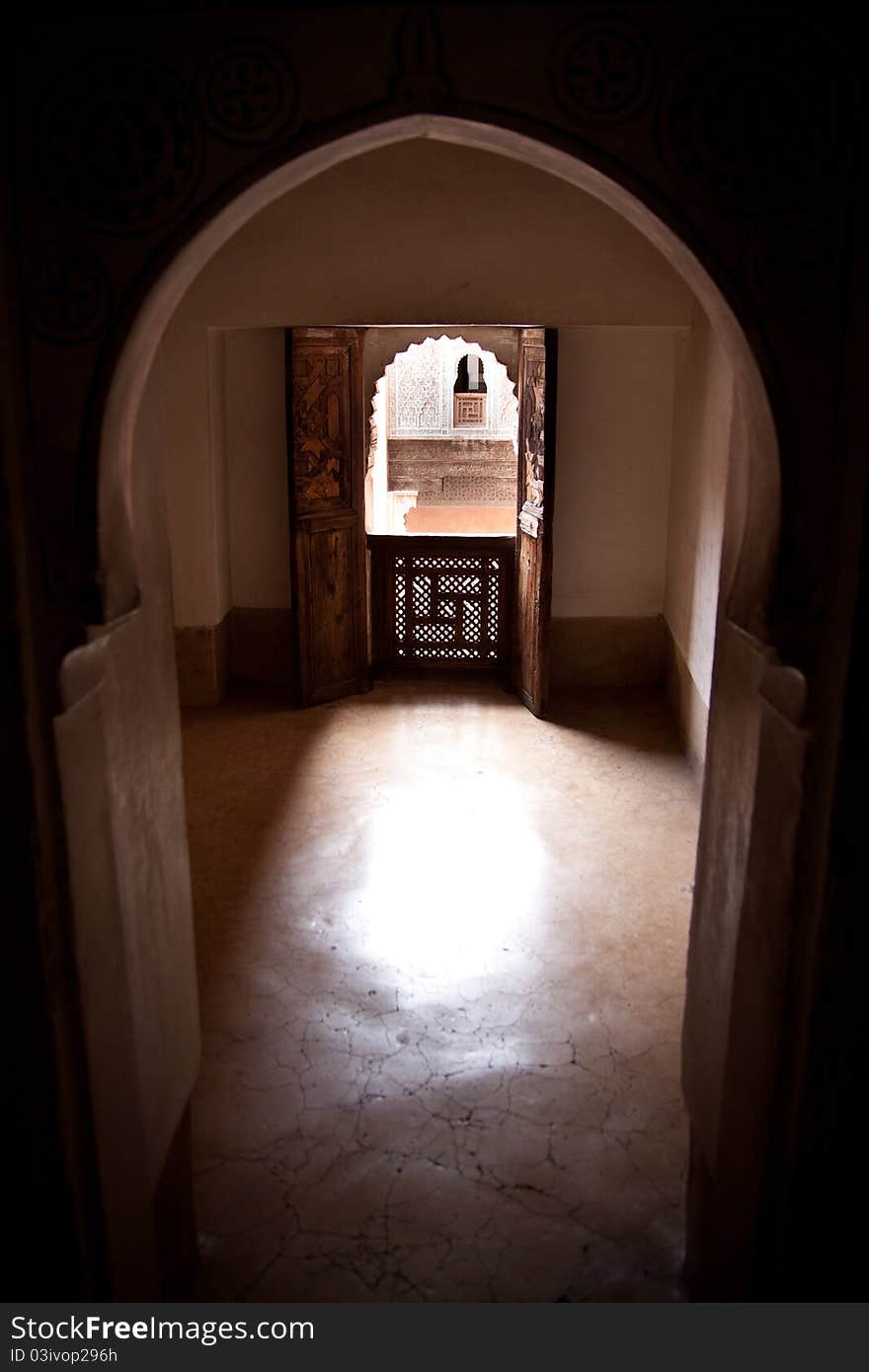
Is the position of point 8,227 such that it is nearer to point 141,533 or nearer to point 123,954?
point 141,533

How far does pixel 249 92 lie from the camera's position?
5.98 feet

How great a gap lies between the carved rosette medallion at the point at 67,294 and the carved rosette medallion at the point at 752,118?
38.3 inches

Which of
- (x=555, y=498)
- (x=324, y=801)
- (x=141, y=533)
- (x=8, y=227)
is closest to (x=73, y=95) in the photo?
(x=8, y=227)

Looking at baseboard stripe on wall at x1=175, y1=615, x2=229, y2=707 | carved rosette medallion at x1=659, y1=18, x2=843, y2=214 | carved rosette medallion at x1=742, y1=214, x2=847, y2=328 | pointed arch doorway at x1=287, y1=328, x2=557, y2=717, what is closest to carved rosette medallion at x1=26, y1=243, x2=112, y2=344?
carved rosette medallion at x1=659, y1=18, x2=843, y2=214

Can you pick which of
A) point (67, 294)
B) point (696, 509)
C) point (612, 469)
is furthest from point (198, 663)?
point (67, 294)

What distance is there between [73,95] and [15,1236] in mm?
1990

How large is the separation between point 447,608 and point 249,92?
6.09 meters

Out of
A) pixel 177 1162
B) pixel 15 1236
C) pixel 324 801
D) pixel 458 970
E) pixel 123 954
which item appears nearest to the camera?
pixel 15 1236

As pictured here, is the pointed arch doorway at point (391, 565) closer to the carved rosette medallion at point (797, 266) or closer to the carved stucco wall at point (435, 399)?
the carved rosette medallion at point (797, 266)

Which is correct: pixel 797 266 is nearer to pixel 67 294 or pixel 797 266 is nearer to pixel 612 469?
pixel 67 294

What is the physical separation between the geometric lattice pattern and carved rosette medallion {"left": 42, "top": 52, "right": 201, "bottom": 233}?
5.94 m

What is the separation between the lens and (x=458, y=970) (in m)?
4.16

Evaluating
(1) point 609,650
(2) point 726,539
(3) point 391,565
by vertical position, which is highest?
(2) point 726,539

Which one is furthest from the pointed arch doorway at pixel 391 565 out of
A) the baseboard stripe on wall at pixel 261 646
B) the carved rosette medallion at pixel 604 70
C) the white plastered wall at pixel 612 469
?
the carved rosette medallion at pixel 604 70
